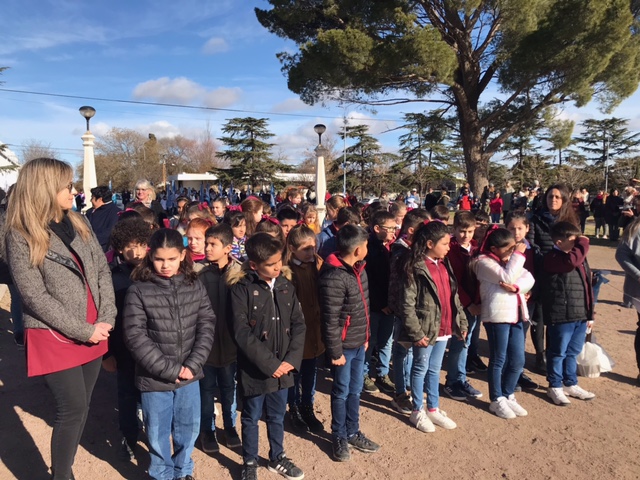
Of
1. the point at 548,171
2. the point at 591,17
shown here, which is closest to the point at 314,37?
the point at 591,17

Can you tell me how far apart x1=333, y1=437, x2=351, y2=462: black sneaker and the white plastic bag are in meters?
2.74

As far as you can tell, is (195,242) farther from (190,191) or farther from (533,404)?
(190,191)

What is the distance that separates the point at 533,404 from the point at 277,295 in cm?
265

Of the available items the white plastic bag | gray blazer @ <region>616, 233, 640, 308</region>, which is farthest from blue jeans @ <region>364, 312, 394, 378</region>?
gray blazer @ <region>616, 233, 640, 308</region>

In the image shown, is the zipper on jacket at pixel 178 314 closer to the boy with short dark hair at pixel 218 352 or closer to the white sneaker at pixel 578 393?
the boy with short dark hair at pixel 218 352

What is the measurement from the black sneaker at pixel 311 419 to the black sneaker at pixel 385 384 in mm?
903

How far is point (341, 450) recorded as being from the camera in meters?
3.14

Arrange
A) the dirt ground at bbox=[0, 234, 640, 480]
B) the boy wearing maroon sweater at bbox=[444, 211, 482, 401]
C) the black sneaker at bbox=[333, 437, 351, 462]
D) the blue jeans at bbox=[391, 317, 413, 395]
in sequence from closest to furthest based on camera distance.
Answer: the dirt ground at bbox=[0, 234, 640, 480], the black sneaker at bbox=[333, 437, 351, 462], the blue jeans at bbox=[391, 317, 413, 395], the boy wearing maroon sweater at bbox=[444, 211, 482, 401]

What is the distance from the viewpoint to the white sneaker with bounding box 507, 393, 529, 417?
3.77m

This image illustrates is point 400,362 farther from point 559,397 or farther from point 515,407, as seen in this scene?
point 559,397

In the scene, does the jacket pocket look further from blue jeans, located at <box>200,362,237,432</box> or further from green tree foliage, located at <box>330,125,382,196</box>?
green tree foliage, located at <box>330,125,382,196</box>

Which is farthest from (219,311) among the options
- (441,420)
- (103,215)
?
(103,215)

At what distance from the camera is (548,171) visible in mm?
42844

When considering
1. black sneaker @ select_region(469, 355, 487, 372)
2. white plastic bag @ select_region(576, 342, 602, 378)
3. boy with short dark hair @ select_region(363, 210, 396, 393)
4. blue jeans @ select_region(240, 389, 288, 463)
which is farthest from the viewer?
black sneaker @ select_region(469, 355, 487, 372)
